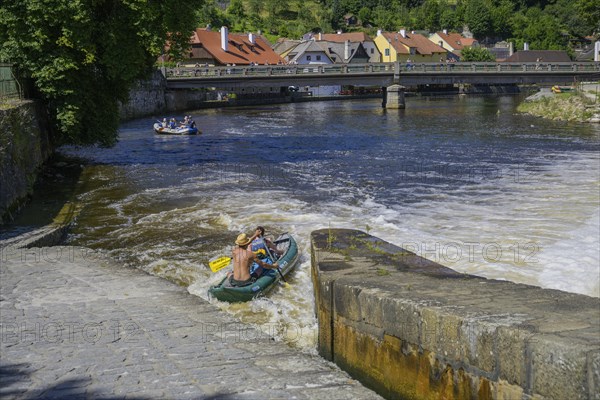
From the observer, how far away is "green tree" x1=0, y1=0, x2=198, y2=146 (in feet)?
76.5

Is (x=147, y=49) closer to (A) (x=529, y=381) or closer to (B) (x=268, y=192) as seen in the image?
(B) (x=268, y=192)

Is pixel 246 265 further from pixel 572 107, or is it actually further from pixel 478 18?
pixel 478 18

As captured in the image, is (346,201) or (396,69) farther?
(396,69)

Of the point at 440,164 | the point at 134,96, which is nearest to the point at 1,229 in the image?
the point at 440,164

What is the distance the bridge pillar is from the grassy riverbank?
11921mm

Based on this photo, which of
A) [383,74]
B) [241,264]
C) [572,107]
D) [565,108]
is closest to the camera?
[241,264]

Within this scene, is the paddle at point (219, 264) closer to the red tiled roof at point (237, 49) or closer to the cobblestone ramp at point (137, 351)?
the cobblestone ramp at point (137, 351)

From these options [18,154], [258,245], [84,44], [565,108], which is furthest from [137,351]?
[565,108]

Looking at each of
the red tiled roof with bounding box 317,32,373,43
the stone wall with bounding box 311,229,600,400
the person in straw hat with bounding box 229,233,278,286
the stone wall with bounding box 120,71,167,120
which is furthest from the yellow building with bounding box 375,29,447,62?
the stone wall with bounding box 311,229,600,400

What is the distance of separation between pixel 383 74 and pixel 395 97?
2669mm

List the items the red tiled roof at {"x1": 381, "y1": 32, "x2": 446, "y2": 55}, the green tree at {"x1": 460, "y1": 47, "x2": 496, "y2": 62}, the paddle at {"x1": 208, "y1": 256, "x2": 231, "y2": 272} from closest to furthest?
the paddle at {"x1": 208, "y1": 256, "x2": 231, "y2": 272}
the green tree at {"x1": 460, "y1": 47, "x2": 496, "y2": 62}
the red tiled roof at {"x1": 381, "y1": 32, "x2": 446, "y2": 55}

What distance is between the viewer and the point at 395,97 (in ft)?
210

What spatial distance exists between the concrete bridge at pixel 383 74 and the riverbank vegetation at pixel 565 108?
8.46 m

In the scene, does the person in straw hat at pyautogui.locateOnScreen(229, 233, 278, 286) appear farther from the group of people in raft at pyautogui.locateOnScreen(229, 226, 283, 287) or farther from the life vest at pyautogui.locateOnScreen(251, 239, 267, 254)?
the life vest at pyautogui.locateOnScreen(251, 239, 267, 254)
